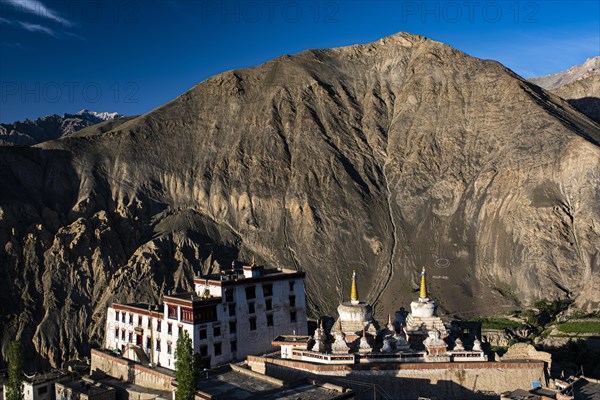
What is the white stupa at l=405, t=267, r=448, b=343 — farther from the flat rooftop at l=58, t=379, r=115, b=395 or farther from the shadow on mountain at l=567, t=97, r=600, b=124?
the shadow on mountain at l=567, t=97, r=600, b=124

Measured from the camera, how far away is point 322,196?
102m

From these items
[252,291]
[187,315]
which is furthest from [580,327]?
[187,315]

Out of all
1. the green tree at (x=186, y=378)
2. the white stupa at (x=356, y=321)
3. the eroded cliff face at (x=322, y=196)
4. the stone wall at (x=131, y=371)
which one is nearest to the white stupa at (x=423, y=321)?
the white stupa at (x=356, y=321)

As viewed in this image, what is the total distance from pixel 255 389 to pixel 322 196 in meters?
65.4

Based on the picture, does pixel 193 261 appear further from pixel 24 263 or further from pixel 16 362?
pixel 16 362

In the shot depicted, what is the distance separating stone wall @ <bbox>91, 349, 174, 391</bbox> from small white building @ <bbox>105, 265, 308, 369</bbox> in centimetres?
317

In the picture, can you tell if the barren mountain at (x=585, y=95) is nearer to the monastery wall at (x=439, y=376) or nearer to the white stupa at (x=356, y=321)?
the white stupa at (x=356, y=321)

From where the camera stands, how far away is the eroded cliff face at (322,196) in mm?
83000

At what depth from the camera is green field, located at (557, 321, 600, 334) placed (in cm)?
6512

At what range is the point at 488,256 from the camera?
3457 inches

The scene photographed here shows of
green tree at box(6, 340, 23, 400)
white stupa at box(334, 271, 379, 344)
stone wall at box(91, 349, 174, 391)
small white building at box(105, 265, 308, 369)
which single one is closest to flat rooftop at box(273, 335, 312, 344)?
white stupa at box(334, 271, 379, 344)

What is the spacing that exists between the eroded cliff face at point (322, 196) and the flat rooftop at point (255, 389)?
41.6 m

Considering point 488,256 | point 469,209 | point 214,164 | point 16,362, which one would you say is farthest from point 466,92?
point 16,362

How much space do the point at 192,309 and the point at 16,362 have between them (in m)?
12.7
